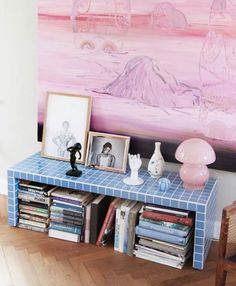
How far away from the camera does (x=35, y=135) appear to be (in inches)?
144

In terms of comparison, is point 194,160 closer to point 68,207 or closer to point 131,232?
point 131,232

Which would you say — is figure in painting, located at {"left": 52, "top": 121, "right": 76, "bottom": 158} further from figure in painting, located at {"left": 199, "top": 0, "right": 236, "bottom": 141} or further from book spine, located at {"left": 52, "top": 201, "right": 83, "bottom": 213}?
figure in painting, located at {"left": 199, "top": 0, "right": 236, "bottom": 141}

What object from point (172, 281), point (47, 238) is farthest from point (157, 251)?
point (47, 238)

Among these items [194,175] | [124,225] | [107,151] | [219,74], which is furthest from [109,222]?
[219,74]

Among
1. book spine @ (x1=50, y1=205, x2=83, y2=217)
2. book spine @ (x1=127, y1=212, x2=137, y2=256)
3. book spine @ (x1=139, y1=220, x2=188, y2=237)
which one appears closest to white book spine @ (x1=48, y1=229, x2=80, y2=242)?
book spine @ (x1=50, y1=205, x2=83, y2=217)

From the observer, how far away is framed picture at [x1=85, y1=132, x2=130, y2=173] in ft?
10.7

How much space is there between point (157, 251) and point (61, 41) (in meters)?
1.51

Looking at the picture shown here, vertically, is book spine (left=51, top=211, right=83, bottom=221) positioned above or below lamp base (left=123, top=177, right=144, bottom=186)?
below

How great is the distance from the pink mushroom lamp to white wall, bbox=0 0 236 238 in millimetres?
276

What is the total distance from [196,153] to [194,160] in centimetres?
4

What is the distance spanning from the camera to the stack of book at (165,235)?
2900mm

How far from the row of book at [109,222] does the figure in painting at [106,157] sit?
8.6 inches

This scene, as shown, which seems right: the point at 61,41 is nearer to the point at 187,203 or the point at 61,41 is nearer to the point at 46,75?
the point at 46,75

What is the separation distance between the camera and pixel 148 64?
10.3 feet
